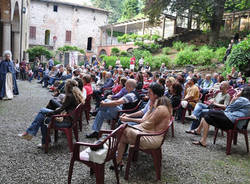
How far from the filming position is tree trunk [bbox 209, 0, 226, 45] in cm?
1766

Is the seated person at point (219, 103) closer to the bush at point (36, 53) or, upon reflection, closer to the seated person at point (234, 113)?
the seated person at point (234, 113)

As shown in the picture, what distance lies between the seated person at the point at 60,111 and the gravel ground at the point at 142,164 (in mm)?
275

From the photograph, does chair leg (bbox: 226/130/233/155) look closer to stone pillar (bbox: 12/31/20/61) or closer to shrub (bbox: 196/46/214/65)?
shrub (bbox: 196/46/214/65)

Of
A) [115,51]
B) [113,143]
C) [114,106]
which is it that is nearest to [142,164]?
[113,143]

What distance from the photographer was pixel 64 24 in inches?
1266

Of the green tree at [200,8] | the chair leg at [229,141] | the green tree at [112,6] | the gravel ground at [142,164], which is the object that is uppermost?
the green tree at [112,6]

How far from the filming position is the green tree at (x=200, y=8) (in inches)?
703

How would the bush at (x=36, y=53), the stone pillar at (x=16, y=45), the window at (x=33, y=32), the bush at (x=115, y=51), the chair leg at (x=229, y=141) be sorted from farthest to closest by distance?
the window at (x=33, y=32)
the bush at (x=115, y=51)
the bush at (x=36, y=53)
the stone pillar at (x=16, y=45)
the chair leg at (x=229, y=141)

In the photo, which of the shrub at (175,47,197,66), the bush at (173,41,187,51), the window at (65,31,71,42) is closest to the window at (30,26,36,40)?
the window at (65,31,71,42)

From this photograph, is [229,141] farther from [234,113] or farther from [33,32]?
[33,32]

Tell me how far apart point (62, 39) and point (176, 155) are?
3122cm

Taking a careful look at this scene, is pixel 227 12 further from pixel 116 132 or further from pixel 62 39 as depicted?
A: pixel 116 132

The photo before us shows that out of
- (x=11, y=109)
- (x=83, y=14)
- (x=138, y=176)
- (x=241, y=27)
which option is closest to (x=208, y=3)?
(x=241, y=27)

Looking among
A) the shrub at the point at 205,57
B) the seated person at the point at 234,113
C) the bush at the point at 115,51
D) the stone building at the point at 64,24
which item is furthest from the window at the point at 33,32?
the seated person at the point at 234,113
